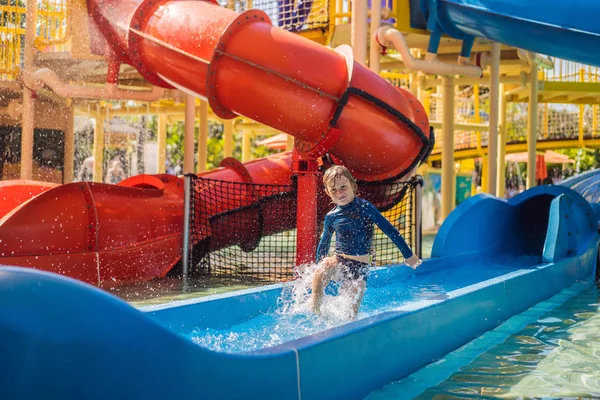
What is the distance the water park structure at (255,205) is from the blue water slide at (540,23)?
0.06ft

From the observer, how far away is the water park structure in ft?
7.13

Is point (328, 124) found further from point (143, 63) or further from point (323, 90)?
point (143, 63)

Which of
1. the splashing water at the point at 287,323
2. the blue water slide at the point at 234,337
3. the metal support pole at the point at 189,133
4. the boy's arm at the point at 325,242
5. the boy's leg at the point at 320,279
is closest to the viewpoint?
the blue water slide at the point at 234,337

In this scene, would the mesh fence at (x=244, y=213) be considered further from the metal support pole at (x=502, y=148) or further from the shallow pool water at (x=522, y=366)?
the metal support pole at (x=502, y=148)

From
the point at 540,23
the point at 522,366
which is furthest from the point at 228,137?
the point at 522,366

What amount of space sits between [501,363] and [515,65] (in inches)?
344

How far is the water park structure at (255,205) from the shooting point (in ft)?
7.13

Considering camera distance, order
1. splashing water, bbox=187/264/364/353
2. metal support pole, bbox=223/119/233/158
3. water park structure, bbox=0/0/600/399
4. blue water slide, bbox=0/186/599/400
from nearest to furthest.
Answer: blue water slide, bbox=0/186/599/400, water park structure, bbox=0/0/600/399, splashing water, bbox=187/264/364/353, metal support pole, bbox=223/119/233/158

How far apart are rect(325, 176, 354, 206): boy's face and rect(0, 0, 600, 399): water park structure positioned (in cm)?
71

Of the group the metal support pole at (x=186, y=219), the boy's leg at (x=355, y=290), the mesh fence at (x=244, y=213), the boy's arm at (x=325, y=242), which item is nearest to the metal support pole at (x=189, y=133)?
the mesh fence at (x=244, y=213)

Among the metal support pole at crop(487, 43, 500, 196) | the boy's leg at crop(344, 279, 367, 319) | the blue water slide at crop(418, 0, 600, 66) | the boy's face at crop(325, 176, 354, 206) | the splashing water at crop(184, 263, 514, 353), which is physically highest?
the blue water slide at crop(418, 0, 600, 66)

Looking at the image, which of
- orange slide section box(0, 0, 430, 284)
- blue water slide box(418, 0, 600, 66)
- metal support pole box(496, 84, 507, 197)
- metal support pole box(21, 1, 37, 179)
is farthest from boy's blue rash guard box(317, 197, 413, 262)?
metal support pole box(496, 84, 507, 197)

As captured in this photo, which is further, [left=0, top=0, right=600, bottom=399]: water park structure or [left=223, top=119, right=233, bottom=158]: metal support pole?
[left=223, top=119, right=233, bottom=158]: metal support pole

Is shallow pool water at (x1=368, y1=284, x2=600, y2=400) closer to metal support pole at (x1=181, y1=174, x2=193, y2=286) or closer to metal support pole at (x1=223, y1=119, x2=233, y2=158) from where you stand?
metal support pole at (x1=181, y1=174, x2=193, y2=286)
